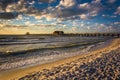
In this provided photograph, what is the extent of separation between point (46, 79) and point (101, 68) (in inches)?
127

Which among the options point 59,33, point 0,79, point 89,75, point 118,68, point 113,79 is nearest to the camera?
point 113,79

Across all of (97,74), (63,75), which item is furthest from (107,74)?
(63,75)

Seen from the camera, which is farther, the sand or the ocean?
the ocean

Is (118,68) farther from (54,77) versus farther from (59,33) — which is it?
(59,33)

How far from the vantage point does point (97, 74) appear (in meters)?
7.81

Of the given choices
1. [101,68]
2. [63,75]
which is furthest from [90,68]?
[63,75]

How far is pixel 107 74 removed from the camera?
308 inches

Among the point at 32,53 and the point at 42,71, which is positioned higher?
the point at 42,71

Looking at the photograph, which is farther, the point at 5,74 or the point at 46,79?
the point at 5,74

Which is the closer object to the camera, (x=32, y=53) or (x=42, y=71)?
(x=42, y=71)

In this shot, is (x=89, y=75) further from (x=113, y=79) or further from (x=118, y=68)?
(x=118, y=68)

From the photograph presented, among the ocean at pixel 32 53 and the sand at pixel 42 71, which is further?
the ocean at pixel 32 53

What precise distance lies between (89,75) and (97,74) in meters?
0.41

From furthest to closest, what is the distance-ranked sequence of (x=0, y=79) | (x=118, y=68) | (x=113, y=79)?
(x=118, y=68)
(x=0, y=79)
(x=113, y=79)
